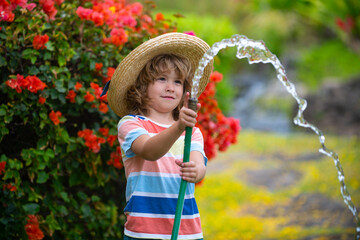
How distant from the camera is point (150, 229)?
6.17 ft

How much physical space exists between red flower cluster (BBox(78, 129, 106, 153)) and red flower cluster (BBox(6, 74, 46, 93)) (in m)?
0.36

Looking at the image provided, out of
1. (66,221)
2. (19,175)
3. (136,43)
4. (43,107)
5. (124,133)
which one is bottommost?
(66,221)

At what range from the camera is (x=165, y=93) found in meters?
2.02

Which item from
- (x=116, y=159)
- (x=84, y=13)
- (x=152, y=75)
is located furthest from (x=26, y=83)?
(x=152, y=75)

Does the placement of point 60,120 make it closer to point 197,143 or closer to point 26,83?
point 26,83

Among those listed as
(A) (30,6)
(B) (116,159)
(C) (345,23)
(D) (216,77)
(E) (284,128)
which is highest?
(C) (345,23)

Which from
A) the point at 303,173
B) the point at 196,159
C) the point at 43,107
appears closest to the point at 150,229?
the point at 196,159

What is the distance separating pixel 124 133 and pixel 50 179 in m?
1.01

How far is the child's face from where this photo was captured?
6.63 feet

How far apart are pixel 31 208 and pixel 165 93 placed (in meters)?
1.10

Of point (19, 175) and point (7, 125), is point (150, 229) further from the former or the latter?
point (7, 125)

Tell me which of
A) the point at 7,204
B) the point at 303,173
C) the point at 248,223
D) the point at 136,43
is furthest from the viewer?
the point at 303,173

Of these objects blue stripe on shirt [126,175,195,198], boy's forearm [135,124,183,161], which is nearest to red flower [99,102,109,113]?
blue stripe on shirt [126,175,195,198]

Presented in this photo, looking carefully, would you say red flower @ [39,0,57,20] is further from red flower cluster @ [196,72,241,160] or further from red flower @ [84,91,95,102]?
red flower cluster @ [196,72,241,160]
